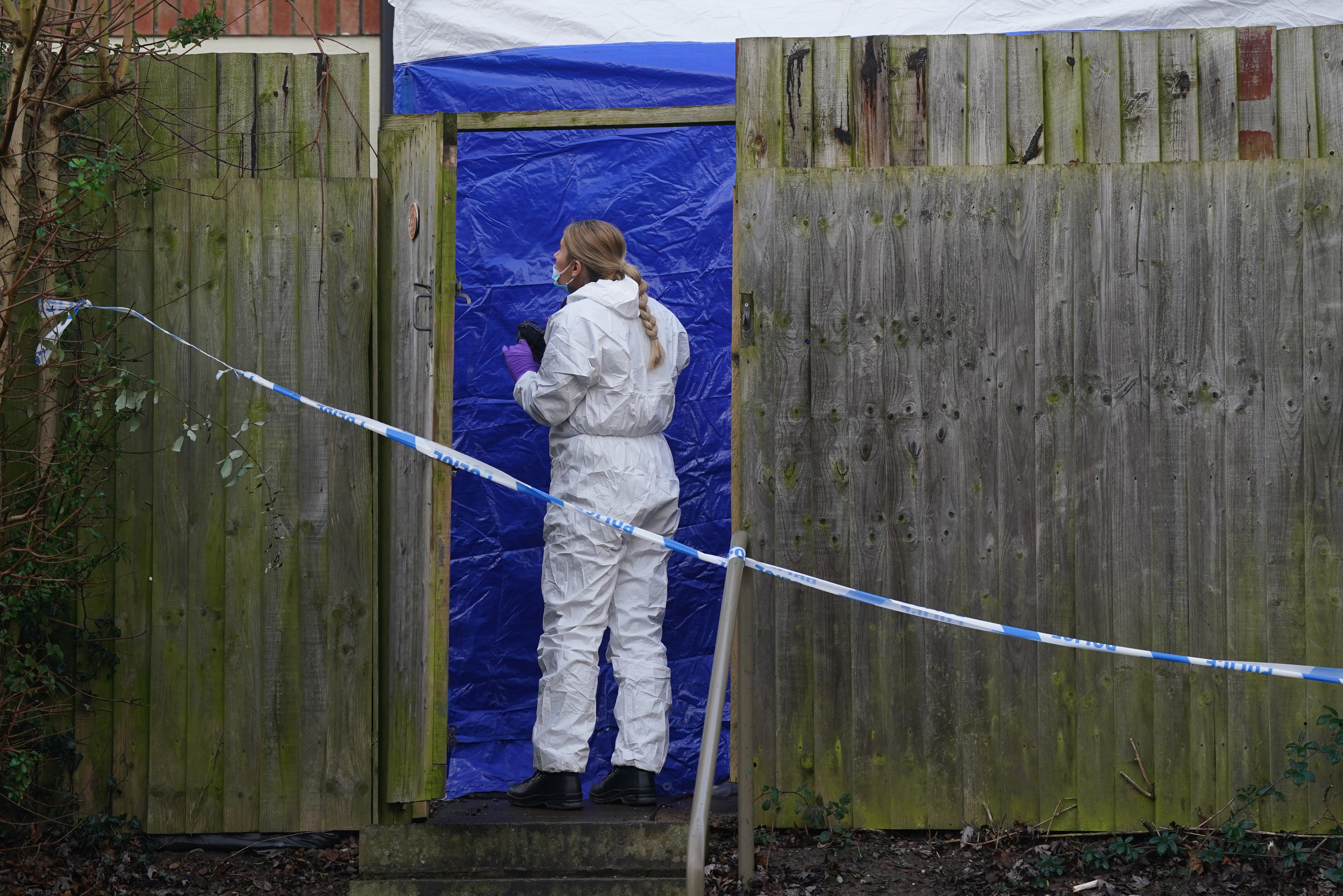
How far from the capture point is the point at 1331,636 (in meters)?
4.07

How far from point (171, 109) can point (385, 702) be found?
2159 millimetres

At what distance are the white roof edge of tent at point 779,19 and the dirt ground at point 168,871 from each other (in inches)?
130

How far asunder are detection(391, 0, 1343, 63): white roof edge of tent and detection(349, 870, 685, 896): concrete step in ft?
11.3

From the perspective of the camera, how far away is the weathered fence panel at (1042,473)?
13.5 ft

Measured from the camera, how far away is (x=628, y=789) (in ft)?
13.9

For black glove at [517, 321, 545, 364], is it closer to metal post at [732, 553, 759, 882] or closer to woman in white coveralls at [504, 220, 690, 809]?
woman in white coveralls at [504, 220, 690, 809]

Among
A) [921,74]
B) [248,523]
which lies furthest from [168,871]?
[921,74]

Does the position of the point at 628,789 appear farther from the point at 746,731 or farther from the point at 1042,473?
the point at 1042,473

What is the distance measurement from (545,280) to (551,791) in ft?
7.42

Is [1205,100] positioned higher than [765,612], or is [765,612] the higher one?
[1205,100]

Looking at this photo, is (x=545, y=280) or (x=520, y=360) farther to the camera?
(x=545, y=280)

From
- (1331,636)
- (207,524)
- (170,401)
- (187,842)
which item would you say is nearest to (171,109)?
(170,401)

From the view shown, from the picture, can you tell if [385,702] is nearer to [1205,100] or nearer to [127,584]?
[127,584]

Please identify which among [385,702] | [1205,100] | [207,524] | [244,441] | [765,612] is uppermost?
[1205,100]
